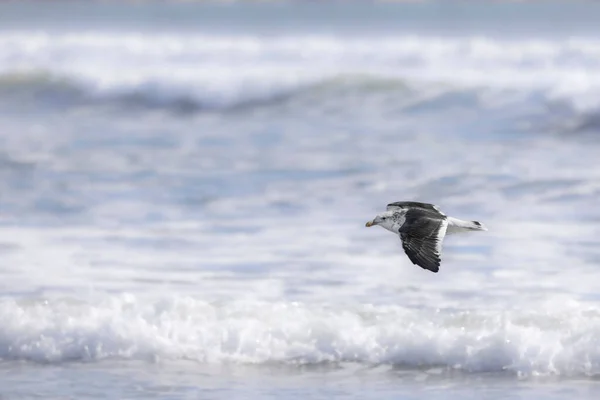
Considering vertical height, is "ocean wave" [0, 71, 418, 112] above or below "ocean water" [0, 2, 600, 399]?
above

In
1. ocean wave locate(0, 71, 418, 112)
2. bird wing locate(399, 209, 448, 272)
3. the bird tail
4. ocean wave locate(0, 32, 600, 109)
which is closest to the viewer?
bird wing locate(399, 209, 448, 272)

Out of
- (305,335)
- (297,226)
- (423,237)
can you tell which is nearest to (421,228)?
(423,237)

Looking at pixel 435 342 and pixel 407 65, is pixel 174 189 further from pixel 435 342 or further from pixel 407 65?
pixel 407 65

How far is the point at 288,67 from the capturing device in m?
27.5

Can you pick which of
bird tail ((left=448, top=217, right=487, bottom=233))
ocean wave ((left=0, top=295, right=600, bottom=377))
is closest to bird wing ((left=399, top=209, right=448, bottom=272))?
bird tail ((left=448, top=217, right=487, bottom=233))

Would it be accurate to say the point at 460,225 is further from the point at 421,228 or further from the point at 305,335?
the point at 305,335

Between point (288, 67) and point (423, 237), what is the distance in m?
19.4

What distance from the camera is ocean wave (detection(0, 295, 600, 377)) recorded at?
28.3 ft

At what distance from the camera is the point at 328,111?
72.4ft

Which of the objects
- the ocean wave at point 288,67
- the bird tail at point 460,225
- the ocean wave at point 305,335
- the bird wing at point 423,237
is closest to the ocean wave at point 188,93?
the ocean wave at point 288,67

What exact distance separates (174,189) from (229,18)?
39278mm

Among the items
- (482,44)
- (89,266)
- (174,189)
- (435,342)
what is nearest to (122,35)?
(482,44)

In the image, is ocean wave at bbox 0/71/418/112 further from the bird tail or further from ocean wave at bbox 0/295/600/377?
the bird tail

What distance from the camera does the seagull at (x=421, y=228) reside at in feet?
26.5
